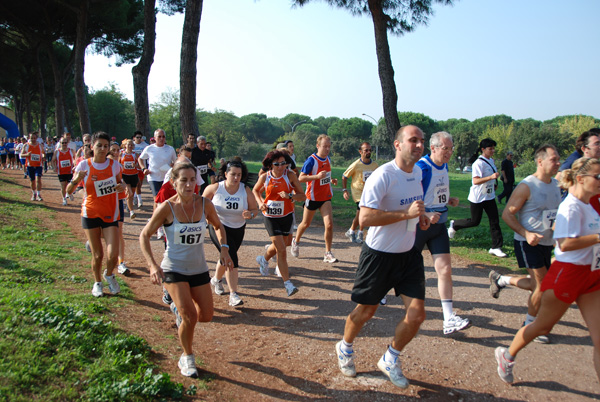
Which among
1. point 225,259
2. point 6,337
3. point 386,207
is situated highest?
point 386,207

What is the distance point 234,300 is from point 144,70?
14242mm

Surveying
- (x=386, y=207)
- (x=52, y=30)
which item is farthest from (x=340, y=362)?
(x=52, y=30)

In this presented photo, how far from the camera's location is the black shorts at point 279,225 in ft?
21.2

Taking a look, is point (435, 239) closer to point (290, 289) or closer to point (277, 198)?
point (290, 289)

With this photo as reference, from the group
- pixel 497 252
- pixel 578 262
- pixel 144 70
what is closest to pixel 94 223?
pixel 578 262

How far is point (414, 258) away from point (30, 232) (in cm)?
896

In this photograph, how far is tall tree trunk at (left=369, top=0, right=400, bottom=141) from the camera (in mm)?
12711

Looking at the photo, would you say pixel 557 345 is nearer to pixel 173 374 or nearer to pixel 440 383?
pixel 440 383

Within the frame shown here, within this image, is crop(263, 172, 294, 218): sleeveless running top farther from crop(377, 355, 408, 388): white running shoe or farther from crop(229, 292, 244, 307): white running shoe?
crop(377, 355, 408, 388): white running shoe

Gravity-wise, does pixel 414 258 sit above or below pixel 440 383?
above

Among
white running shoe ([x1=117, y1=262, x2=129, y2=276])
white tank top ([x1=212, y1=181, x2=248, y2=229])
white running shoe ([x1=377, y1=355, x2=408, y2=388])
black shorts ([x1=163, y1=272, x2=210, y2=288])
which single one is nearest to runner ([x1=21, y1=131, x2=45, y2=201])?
white running shoe ([x1=117, y1=262, x2=129, y2=276])

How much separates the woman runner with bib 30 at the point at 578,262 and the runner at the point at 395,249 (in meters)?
1.03

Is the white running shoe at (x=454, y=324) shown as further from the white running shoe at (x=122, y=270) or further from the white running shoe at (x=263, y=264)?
the white running shoe at (x=122, y=270)

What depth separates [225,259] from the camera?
4672 mm
